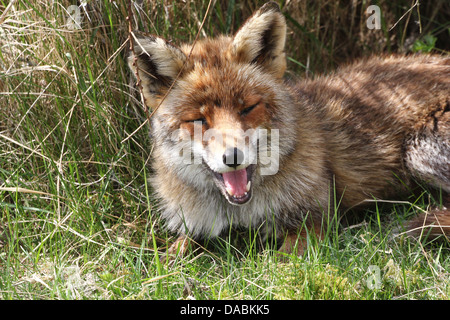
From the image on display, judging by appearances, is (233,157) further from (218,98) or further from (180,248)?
(180,248)

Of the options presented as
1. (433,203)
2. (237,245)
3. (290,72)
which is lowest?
(237,245)

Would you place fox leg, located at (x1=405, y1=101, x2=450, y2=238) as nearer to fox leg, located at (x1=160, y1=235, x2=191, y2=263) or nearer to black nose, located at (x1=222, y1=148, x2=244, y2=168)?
black nose, located at (x1=222, y1=148, x2=244, y2=168)

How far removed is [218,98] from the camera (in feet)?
11.6

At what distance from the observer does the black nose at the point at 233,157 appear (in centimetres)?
326

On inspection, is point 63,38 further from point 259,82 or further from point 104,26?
point 259,82

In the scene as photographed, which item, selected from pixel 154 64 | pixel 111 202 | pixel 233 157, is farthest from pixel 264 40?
pixel 111 202

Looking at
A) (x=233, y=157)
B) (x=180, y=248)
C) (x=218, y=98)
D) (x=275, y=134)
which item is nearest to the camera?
(x=233, y=157)

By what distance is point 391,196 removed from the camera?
177 inches

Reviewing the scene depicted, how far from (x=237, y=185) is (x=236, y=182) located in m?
0.02

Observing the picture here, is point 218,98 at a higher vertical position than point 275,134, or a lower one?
higher

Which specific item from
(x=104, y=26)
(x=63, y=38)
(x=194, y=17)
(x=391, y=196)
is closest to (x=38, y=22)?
(x=63, y=38)

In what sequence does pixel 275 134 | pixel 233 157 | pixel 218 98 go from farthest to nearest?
1. pixel 275 134
2. pixel 218 98
3. pixel 233 157

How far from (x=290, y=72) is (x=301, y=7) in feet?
2.35

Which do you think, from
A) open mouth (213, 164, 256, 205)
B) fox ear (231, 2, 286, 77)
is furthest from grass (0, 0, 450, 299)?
fox ear (231, 2, 286, 77)
